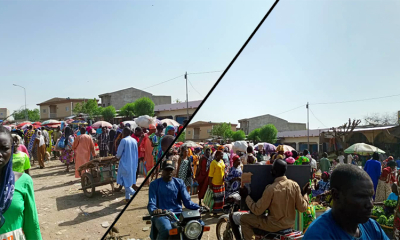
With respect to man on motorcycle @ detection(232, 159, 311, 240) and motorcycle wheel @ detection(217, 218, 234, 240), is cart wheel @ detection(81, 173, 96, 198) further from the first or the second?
man on motorcycle @ detection(232, 159, 311, 240)

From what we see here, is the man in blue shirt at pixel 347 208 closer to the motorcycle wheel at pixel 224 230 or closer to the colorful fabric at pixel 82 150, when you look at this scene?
the motorcycle wheel at pixel 224 230

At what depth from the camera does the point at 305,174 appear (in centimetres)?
243

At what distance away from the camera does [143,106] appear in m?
22.5

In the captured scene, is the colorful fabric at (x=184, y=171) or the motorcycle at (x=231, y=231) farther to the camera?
the motorcycle at (x=231, y=231)

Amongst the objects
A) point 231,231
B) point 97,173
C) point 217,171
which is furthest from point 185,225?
point 97,173

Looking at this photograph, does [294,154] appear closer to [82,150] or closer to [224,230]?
[224,230]

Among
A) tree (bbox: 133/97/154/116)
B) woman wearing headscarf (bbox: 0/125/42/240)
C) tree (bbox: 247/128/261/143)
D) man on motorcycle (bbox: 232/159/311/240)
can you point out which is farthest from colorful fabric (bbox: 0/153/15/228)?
tree (bbox: 133/97/154/116)

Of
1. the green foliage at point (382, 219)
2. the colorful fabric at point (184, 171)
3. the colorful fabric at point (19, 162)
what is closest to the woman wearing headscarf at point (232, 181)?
the colorful fabric at point (184, 171)

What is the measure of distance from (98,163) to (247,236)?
4.37 m

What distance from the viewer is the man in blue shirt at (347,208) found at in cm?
125

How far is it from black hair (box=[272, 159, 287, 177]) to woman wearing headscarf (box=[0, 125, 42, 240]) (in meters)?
1.70

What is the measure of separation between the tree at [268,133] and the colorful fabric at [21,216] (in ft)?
4.94

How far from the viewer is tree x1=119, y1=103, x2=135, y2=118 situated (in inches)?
828

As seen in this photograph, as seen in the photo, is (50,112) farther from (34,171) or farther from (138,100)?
(34,171)
